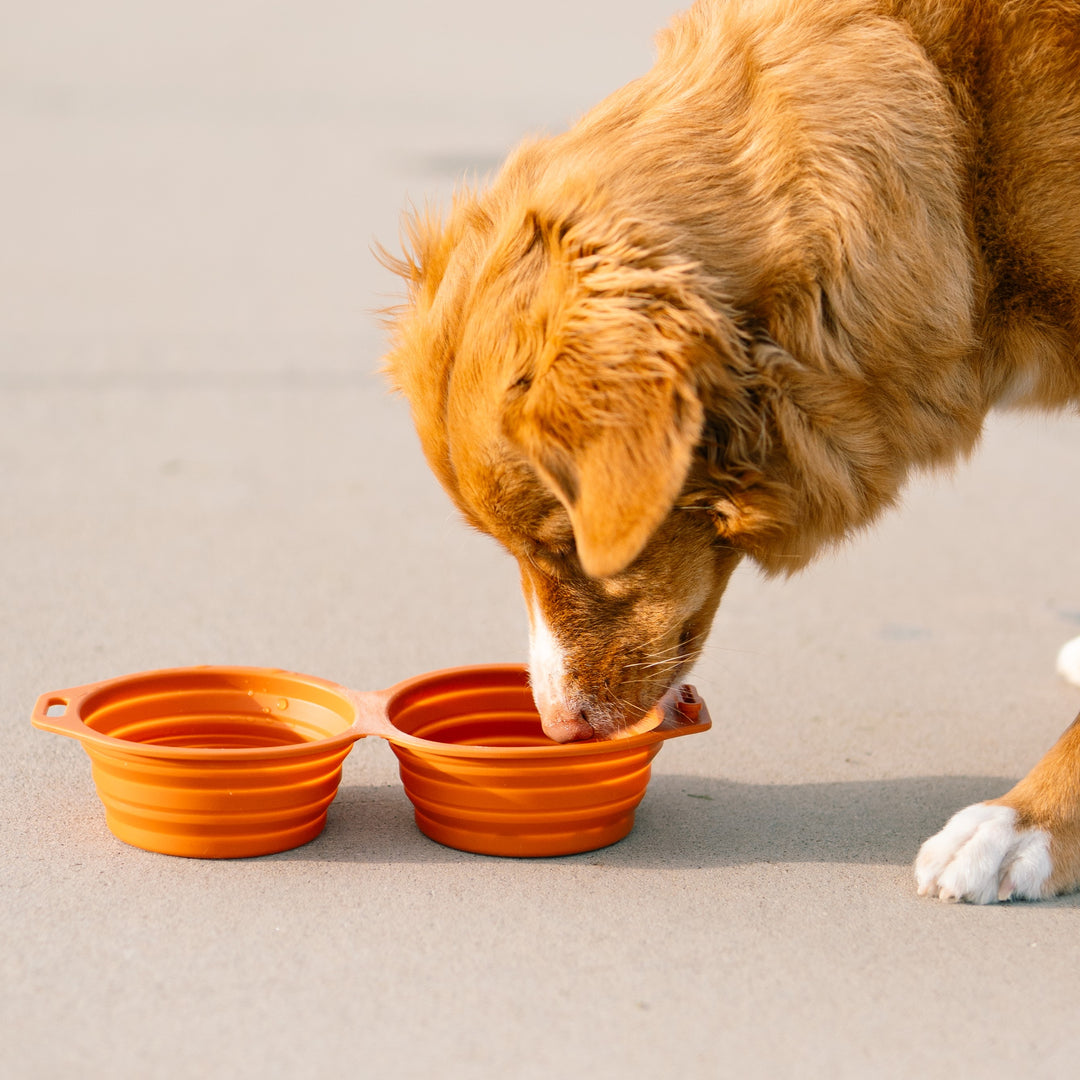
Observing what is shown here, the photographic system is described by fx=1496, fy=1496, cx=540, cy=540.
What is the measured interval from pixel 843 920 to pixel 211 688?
143cm

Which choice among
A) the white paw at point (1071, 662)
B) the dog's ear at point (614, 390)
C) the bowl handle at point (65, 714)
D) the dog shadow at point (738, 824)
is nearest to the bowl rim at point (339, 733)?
the bowl handle at point (65, 714)

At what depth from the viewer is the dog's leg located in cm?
287

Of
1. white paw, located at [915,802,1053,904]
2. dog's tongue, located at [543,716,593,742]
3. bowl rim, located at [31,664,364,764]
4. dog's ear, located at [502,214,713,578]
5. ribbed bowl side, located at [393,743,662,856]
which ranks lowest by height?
white paw, located at [915,802,1053,904]

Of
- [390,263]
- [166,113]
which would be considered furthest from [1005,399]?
[166,113]

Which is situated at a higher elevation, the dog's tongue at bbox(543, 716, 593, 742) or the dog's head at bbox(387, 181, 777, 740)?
the dog's head at bbox(387, 181, 777, 740)

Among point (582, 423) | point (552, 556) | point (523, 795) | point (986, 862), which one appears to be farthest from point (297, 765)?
point (986, 862)

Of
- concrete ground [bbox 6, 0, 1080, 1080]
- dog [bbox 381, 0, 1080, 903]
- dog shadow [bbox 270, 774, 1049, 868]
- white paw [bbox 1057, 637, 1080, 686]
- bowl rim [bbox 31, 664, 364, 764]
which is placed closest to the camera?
concrete ground [bbox 6, 0, 1080, 1080]

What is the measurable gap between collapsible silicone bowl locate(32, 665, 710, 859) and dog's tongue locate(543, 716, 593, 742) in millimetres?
41

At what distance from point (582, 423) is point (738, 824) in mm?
1136

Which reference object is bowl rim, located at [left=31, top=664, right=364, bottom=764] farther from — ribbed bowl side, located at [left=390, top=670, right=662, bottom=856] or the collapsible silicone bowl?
ribbed bowl side, located at [left=390, top=670, right=662, bottom=856]

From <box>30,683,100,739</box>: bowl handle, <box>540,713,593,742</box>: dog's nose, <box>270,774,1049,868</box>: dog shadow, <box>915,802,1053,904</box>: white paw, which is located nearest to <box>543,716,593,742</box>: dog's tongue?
<box>540,713,593,742</box>: dog's nose

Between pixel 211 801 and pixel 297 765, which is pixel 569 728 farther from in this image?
pixel 211 801

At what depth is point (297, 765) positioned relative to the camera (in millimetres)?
2846

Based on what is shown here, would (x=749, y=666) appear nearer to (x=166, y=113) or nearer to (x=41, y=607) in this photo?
(x=41, y=607)
